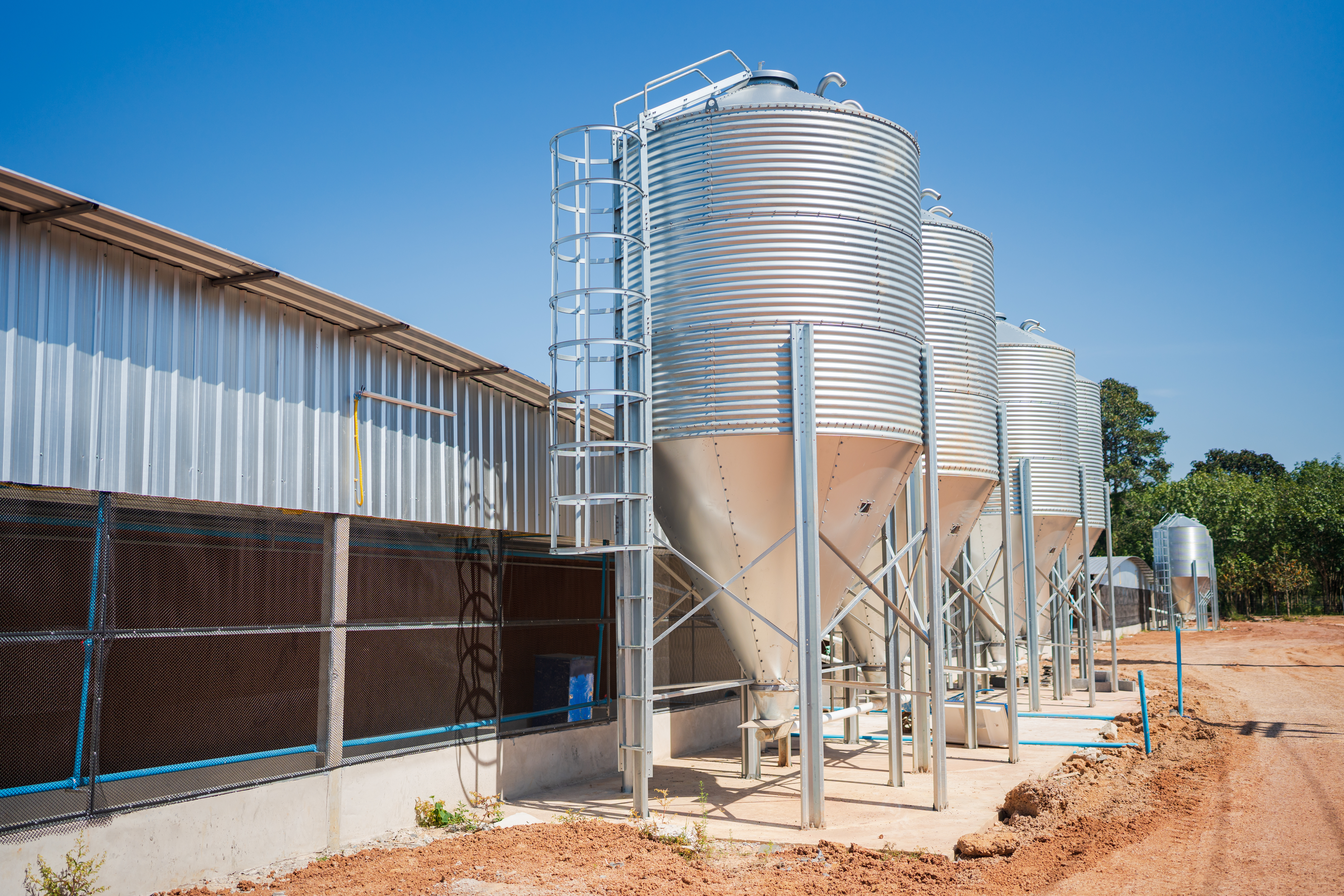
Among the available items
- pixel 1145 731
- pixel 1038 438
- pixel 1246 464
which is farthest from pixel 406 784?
pixel 1246 464

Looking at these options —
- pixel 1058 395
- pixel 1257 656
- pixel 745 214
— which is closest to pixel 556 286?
pixel 745 214

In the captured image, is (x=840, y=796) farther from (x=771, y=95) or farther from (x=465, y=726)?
(x=771, y=95)

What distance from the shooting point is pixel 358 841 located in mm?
10164

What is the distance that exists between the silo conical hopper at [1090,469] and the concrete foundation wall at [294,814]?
1497cm

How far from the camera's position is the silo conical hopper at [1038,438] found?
22062 millimetres

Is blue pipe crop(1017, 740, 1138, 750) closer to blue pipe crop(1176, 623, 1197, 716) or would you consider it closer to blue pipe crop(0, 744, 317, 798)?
blue pipe crop(1176, 623, 1197, 716)

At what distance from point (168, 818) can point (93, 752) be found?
88cm

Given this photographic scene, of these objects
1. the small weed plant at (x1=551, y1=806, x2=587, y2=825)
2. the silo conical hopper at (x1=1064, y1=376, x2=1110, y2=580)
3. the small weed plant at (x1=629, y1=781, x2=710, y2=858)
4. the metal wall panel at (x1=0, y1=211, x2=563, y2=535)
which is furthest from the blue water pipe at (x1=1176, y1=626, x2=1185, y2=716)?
the metal wall panel at (x1=0, y1=211, x2=563, y2=535)

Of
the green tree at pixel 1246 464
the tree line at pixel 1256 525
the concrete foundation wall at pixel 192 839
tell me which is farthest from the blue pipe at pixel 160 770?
the green tree at pixel 1246 464

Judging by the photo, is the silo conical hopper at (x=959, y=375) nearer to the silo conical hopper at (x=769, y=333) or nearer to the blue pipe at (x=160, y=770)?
the silo conical hopper at (x=769, y=333)

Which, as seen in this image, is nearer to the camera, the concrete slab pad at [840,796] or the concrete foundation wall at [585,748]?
the concrete slab pad at [840,796]

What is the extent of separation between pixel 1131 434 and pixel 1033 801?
231 feet

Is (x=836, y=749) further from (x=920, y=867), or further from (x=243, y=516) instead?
(x=243, y=516)

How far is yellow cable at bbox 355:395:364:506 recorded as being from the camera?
10562 millimetres
